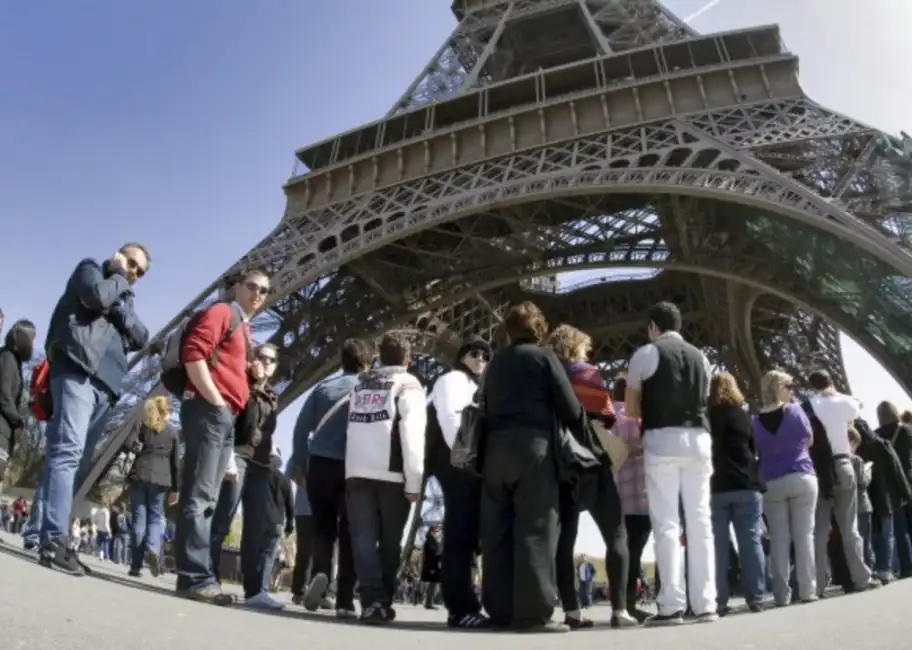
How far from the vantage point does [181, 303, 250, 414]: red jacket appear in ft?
14.4

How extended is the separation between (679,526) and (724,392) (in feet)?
4.42

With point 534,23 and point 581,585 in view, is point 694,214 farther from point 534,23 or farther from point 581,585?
point 534,23

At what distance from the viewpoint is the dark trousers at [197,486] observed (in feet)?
14.3

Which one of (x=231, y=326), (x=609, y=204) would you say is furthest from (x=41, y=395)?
(x=609, y=204)

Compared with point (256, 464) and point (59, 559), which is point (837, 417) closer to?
point (256, 464)

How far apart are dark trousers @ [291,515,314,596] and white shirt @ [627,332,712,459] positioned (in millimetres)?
3150

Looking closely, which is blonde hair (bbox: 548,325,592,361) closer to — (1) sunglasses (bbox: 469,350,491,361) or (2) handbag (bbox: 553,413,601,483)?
(1) sunglasses (bbox: 469,350,491,361)

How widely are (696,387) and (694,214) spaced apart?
45.8ft

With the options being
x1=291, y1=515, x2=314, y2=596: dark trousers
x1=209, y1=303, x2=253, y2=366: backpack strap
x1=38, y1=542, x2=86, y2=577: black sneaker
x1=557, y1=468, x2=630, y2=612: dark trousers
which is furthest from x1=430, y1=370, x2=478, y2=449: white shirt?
x1=291, y1=515, x2=314, y2=596: dark trousers

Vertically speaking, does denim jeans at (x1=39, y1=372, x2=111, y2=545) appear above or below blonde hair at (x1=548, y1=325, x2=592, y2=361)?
below

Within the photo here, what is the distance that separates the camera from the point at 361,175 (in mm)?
20172

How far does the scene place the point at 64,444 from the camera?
4.46 meters

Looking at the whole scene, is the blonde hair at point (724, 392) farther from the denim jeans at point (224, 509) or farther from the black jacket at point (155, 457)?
the black jacket at point (155, 457)

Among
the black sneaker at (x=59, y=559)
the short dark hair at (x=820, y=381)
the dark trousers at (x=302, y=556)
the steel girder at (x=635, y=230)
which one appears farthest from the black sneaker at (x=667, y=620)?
the steel girder at (x=635, y=230)
